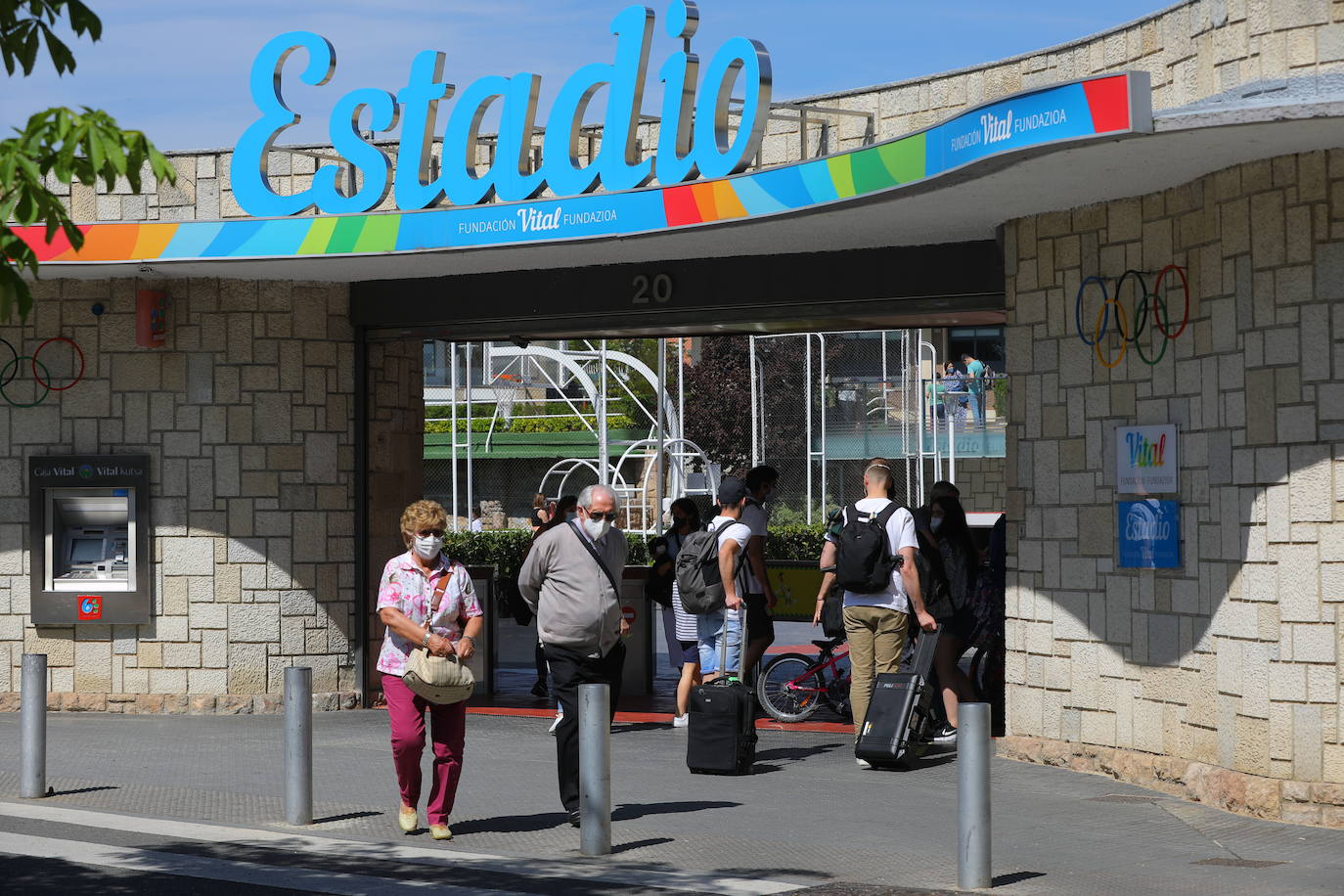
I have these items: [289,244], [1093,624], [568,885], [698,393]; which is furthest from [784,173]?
[698,393]

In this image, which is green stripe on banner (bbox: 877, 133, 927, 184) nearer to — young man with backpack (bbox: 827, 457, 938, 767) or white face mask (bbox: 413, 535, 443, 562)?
young man with backpack (bbox: 827, 457, 938, 767)

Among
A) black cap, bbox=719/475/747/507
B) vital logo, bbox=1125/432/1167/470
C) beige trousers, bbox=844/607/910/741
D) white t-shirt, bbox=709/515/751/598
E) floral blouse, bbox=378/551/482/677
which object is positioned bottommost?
beige trousers, bbox=844/607/910/741

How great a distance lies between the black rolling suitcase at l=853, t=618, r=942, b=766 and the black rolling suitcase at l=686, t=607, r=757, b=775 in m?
0.72

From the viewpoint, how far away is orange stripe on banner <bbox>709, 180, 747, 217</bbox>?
10.9 metres

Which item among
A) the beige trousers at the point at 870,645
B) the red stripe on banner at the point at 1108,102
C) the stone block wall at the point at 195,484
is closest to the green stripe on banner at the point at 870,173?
the red stripe on banner at the point at 1108,102

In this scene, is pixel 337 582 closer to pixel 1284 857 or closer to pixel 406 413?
pixel 406 413

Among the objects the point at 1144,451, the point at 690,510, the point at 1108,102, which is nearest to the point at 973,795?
the point at 1108,102

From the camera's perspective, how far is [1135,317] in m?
10.1

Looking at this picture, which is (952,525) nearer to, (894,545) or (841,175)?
(894,545)

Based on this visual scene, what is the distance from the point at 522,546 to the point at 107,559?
16310 millimetres

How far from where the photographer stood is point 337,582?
14.1 meters

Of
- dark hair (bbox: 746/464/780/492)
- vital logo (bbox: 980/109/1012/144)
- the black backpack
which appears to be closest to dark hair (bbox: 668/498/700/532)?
dark hair (bbox: 746/464/780/492)

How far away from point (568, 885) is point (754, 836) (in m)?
1.43

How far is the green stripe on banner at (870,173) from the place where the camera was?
9.80m
